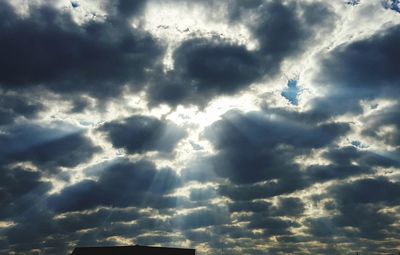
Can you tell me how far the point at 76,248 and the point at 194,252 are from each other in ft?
105

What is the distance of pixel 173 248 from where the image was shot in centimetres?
15238

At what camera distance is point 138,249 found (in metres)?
149

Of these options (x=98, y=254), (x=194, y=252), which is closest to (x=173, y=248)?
(x=194, y=252)

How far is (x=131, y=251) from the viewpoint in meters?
149

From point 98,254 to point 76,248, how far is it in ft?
21.3

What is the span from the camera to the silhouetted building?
146875mm

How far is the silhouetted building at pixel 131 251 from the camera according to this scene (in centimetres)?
14688

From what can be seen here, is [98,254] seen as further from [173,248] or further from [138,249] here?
[173,248]

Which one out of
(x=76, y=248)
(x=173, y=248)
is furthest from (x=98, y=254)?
(x=173, y=248)

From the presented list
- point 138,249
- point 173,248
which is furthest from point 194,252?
point 138,249

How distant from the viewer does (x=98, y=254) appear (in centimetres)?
14625

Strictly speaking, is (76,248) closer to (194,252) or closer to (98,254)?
(98,254)

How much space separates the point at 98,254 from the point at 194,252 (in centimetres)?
2622

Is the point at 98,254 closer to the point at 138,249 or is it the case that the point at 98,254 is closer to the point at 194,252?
the point at 138,249
